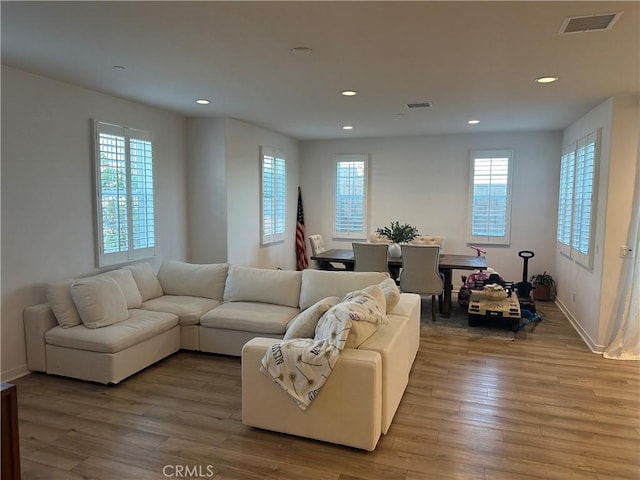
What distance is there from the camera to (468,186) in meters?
7.65

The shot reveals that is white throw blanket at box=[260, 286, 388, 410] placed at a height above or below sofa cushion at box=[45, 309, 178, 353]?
above

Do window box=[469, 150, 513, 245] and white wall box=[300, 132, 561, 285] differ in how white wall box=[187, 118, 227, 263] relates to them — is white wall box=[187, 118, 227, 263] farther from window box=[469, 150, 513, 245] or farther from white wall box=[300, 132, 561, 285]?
window box=[469, 150, 513, 245]

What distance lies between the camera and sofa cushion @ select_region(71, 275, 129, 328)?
3.95 meters

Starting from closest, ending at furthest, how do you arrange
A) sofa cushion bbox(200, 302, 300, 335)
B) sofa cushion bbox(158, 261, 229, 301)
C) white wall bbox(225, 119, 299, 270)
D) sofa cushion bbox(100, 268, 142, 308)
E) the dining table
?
1. sofa cushion bbox(200, 302, 300, 335)
2. sofa cushion bbox(100, 268, 142, 308)
3. sofa cushion bbox(158, 261, 229, 301)
4. the dining table
5. white wall bbox(225, 119, 299, 270)

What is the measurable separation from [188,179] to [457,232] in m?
4.59

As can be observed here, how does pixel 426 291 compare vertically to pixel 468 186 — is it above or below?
below

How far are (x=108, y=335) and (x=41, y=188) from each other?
1538 mm

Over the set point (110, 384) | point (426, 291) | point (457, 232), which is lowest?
point (110, 384)

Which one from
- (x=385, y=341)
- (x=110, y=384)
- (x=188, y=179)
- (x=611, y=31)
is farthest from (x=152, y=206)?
(x=611, y=31)

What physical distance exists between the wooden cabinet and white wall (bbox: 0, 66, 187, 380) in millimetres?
2046

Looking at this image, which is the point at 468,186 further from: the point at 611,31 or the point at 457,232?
the point at 611,31

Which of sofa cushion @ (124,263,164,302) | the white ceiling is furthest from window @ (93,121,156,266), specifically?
the white ceiling

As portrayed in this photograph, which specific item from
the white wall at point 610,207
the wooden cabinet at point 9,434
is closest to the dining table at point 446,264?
the white wall at point 610,207

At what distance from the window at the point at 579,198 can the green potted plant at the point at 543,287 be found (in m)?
0.57
